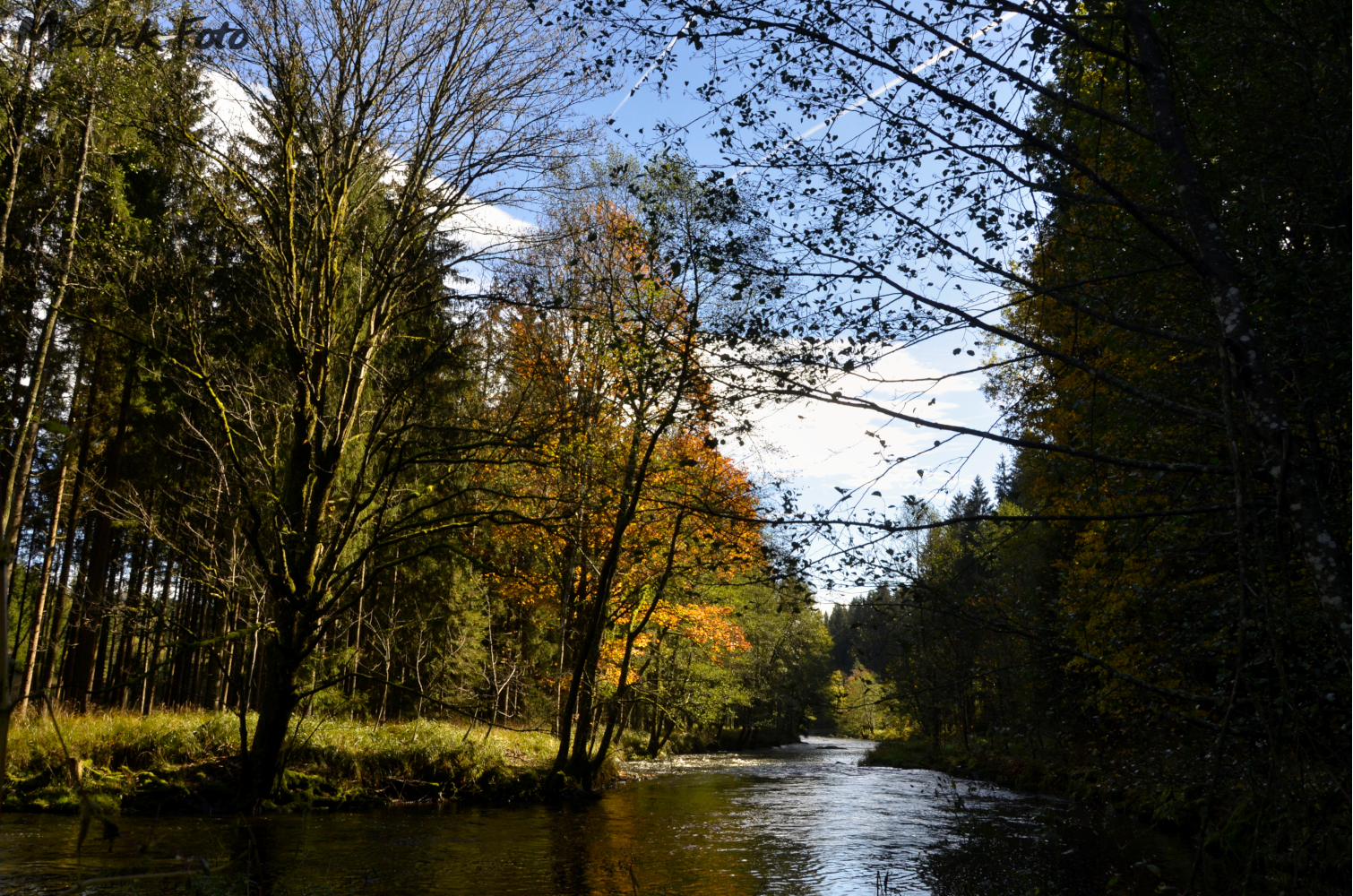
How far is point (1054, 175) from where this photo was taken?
5566 millimetres

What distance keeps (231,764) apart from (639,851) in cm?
623

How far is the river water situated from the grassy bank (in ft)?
2.18

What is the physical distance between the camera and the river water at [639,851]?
7.74m

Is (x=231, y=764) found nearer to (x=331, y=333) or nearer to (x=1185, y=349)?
(x=331, y=333)

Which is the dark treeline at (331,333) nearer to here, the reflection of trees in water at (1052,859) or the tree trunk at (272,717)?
the tree trunk at (272,717)

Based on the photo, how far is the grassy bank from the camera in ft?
35.4

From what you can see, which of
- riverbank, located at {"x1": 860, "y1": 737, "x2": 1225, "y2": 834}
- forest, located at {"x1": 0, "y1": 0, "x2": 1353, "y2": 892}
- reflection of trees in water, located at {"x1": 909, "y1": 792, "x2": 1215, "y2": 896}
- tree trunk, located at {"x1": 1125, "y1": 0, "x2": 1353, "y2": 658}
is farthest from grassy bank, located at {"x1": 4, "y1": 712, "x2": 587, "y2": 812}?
tree trunk, located at {"x1": 1125, "y1": 0, "x2": 1353, "y2": 658}

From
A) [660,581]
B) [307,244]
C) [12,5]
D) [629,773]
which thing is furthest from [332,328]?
[629,773]

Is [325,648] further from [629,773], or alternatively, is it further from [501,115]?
[501,115]

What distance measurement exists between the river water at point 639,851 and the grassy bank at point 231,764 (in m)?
0.67

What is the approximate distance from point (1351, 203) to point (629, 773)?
18.4 metres

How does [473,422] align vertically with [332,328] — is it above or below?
below

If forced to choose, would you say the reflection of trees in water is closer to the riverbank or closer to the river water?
the river water

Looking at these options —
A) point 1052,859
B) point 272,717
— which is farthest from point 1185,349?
point 272,717
